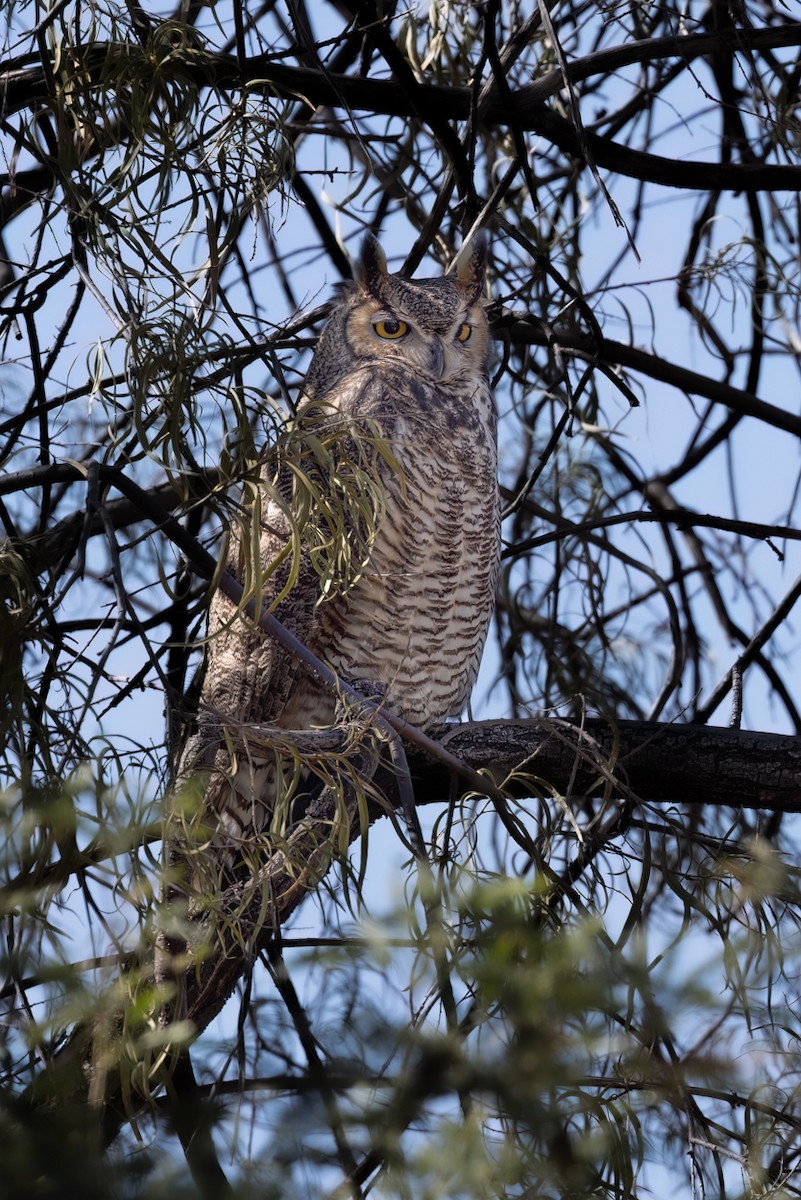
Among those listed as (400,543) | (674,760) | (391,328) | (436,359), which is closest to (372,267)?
(391,328)

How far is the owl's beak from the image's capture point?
2623mm

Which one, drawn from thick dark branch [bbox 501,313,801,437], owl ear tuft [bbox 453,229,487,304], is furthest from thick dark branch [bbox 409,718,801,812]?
owl ear tuft [bbox 453,229,487,304]

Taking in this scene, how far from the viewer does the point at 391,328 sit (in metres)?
2.70

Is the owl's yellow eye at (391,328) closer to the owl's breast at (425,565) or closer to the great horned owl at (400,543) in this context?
the great horned owl at (400,543)

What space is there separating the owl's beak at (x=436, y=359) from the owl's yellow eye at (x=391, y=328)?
8 centimetres

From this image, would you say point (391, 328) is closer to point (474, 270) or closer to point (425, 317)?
point (425, 317)

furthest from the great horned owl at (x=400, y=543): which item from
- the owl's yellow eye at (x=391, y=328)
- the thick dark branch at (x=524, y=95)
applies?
the thick dark branch at (x=524, y=95)

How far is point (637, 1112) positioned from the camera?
1.35 meters

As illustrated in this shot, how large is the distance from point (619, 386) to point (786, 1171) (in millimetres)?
1145

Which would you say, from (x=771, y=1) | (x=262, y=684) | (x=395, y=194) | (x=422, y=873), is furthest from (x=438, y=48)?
(x=422, y=873)

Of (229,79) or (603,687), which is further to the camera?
(603,687)

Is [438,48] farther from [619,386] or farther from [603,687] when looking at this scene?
[603,687]

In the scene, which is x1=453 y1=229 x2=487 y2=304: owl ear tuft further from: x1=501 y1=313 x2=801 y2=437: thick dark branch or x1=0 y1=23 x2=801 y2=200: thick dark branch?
x1=0 y1=23 x2=801 y2=200: thick dark branch

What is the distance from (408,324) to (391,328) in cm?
4
